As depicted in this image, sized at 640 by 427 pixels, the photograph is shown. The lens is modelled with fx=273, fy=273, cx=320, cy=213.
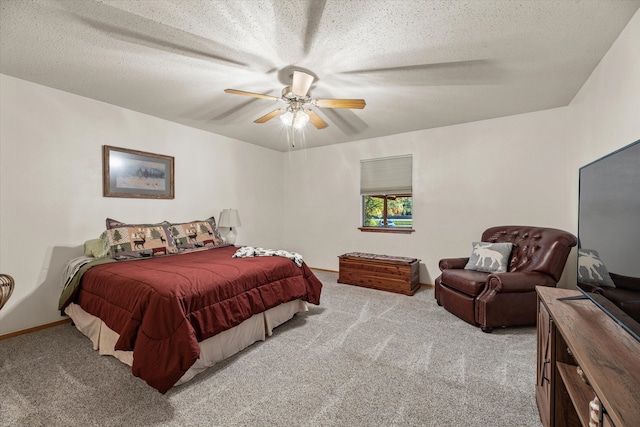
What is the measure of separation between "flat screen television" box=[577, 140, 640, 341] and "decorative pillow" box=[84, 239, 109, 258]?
3843 mm

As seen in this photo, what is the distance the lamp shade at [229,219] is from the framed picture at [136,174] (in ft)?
2.57

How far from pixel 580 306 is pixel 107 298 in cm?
313

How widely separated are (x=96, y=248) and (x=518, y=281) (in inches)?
169

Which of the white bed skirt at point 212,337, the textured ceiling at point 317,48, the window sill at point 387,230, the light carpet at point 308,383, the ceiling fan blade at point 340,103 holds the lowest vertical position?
the light carpet at point 308,383

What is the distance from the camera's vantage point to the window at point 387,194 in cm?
450

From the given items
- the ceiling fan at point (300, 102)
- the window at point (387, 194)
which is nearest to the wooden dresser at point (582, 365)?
the ceiling fan at point (300, 102)

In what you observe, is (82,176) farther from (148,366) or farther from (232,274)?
(148,366)

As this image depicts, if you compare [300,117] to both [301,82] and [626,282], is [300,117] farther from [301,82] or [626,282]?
[626,282]

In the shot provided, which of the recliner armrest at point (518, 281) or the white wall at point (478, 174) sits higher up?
the white wall at point (478, 174)

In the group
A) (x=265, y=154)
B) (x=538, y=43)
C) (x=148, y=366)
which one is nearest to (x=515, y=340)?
(x=538, y=43)

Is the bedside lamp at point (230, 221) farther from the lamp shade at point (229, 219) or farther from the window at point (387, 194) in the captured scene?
the window at point (387, 194)

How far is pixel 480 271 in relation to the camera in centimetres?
314

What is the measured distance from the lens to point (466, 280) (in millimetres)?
2854

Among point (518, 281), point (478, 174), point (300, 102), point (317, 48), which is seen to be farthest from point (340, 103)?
point (478, 174)
